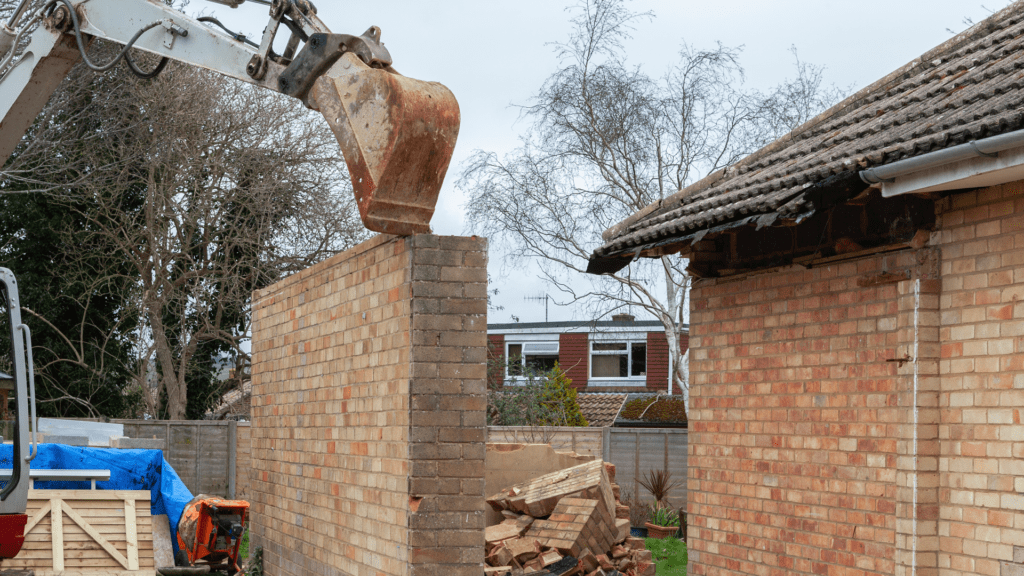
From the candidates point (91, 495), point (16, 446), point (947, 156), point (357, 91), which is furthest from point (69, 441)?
point (947, 156)

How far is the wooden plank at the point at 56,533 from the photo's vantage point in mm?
7406

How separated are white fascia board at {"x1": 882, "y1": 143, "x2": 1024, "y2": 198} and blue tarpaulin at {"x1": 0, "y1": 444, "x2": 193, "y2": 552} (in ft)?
22.3

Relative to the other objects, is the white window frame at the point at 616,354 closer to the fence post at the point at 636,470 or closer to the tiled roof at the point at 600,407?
the tiled roof at the point at 600,407

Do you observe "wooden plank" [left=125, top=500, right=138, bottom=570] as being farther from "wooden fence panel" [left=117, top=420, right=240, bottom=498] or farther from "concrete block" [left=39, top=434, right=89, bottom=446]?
"wooden fence panel" [left=117, top=420, right=240, bottom=498]

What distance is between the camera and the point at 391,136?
15.7 feet

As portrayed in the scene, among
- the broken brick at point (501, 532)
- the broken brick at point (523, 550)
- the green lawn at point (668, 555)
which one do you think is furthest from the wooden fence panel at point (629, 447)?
the broken brick at point (523, 550)

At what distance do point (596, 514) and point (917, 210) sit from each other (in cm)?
682

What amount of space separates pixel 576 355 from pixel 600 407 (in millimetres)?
3852

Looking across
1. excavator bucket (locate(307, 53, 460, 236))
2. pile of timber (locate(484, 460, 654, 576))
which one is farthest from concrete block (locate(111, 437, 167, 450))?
excavator bucket (locate(307, 53, 460, 236))

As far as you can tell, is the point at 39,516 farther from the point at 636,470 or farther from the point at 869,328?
the point at 636,470

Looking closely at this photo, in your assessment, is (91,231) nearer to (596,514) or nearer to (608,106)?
(608,106)

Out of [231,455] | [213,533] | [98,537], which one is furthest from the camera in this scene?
[231,455]

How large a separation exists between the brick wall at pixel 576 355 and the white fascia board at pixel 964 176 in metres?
27.5

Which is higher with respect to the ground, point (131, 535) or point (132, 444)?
point (132, 444)
